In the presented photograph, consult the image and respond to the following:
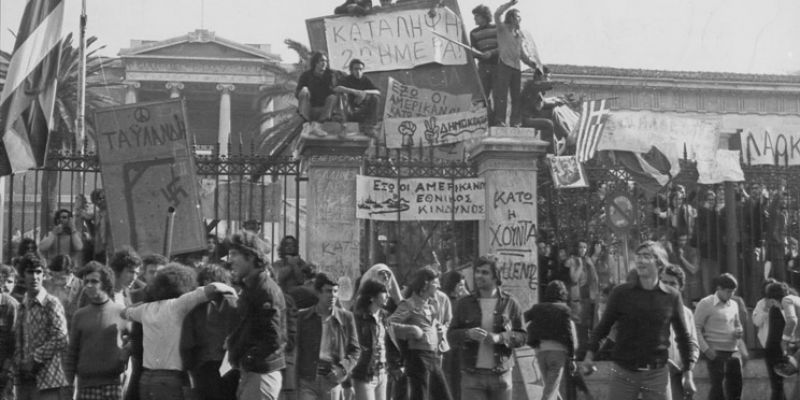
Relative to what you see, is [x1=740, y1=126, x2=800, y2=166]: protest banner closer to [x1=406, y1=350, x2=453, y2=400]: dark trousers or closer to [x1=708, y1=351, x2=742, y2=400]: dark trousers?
[x1=708, y1=351, x2=742, y2=400]: dark trousers

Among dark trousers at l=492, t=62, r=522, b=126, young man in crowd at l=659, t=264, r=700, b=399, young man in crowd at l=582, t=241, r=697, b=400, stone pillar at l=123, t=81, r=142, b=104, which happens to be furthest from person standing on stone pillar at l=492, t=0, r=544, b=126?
stone pillar at l=123, t=81, r=142, b=104

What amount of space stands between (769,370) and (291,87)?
20732 millimetres

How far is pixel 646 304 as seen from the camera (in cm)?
798

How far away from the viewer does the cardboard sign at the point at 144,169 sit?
12695mm

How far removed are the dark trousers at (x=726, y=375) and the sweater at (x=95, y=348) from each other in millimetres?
6211

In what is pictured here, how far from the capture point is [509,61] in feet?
45.4

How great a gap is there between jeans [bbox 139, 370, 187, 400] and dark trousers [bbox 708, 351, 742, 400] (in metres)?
6.25

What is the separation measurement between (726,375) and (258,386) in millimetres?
→ 6004

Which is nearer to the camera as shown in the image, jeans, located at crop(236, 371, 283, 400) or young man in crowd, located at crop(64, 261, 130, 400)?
jeans, located at crop(236, 371, 283, 400)

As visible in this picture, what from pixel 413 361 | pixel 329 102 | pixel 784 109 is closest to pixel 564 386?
pixel 413 361

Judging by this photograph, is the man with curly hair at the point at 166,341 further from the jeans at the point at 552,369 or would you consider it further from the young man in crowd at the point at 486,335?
the jeans at the point at 552,369

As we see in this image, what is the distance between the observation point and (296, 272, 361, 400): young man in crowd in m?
8.97

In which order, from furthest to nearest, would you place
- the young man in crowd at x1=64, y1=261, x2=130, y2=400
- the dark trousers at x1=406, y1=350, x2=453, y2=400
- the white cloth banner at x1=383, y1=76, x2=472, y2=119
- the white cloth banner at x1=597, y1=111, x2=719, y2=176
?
the white cloth banner at x1=383, y1=76, x2=472, y2=119
the white cloth banner at x1=597, y1=111, x2=719, y2=176
the dark trousers at x1=406, y1=350, x2=453, y2=400
the young man in crowd at x1=64, y1=261, x2=130, y2=400

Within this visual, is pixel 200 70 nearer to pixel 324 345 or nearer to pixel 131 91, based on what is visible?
pixel 131 91
